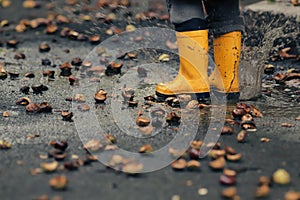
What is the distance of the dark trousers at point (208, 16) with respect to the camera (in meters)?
3.79

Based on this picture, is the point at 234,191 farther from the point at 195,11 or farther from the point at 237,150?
the point at 195,11

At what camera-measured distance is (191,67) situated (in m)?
3.94

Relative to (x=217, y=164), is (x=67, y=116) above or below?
above

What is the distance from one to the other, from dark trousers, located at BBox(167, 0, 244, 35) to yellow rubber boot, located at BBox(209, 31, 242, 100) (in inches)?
2.1

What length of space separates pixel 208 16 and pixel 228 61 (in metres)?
0.31

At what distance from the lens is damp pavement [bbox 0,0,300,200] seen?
8.93 feet

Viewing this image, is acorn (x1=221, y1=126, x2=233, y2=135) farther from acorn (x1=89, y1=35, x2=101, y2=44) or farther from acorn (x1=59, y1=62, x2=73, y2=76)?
acorn (x1=89, y1=35, x2=101, y2=44)

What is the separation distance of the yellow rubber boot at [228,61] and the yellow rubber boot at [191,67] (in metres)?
0.10

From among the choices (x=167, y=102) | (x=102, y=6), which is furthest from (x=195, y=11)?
(x=102, y=6)

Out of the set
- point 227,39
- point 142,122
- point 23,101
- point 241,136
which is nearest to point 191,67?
point 227,39

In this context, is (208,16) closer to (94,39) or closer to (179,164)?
(179,164)

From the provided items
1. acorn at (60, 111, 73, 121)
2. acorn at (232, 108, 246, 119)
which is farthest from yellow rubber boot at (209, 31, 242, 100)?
acorn at (60, 111, 73, 121)

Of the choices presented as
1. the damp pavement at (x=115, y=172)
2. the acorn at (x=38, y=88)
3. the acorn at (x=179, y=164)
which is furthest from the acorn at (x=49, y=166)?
the acorn at (x=38, y=88)

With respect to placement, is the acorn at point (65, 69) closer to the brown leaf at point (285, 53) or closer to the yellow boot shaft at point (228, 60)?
the yellow boot shaft at point (228, 60)
